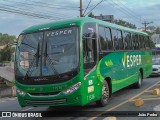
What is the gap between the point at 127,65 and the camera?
15820 millimetres

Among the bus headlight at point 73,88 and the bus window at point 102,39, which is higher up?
the bus window at point 102,39

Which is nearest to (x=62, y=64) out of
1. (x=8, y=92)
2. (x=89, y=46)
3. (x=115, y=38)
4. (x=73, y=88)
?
(x=73, y=88)

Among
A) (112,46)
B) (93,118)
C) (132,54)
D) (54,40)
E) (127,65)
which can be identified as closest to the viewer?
(93,118)

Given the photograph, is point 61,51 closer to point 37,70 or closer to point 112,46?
point 37,70

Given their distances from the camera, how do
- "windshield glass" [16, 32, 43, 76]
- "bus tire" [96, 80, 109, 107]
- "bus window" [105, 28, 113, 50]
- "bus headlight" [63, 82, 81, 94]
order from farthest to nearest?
"bus window" [105, 28, 113, 50] → "bus tire" [96, 80, 109, 107] → "windshield glass" [16, 32, 43, 76] → "bus headlight" [63, 82, 81, 94]

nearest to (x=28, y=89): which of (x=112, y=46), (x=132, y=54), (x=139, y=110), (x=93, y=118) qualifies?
(x=93, y=118)

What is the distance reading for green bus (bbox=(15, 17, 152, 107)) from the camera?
10289mm

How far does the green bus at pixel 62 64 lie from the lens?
10.3 metres

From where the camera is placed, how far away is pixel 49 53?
35.0 ft

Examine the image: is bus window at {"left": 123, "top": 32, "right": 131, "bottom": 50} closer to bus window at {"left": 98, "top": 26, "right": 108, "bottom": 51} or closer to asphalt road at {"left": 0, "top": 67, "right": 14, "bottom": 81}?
bus window at {"left": 98, "top": 26, "right": 108, "bottom": 51}

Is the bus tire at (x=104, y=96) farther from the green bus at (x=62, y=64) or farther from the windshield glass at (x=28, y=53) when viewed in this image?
the windshield glass at (x=28, y=53)

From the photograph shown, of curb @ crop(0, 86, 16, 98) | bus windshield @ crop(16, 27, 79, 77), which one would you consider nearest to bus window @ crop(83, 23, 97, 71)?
bus windshield @ crop(16, 27, 79, 77)

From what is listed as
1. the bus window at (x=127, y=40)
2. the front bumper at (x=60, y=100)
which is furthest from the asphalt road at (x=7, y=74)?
the front bumper at (x=60, y=100)

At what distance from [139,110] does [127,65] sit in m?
4.93
